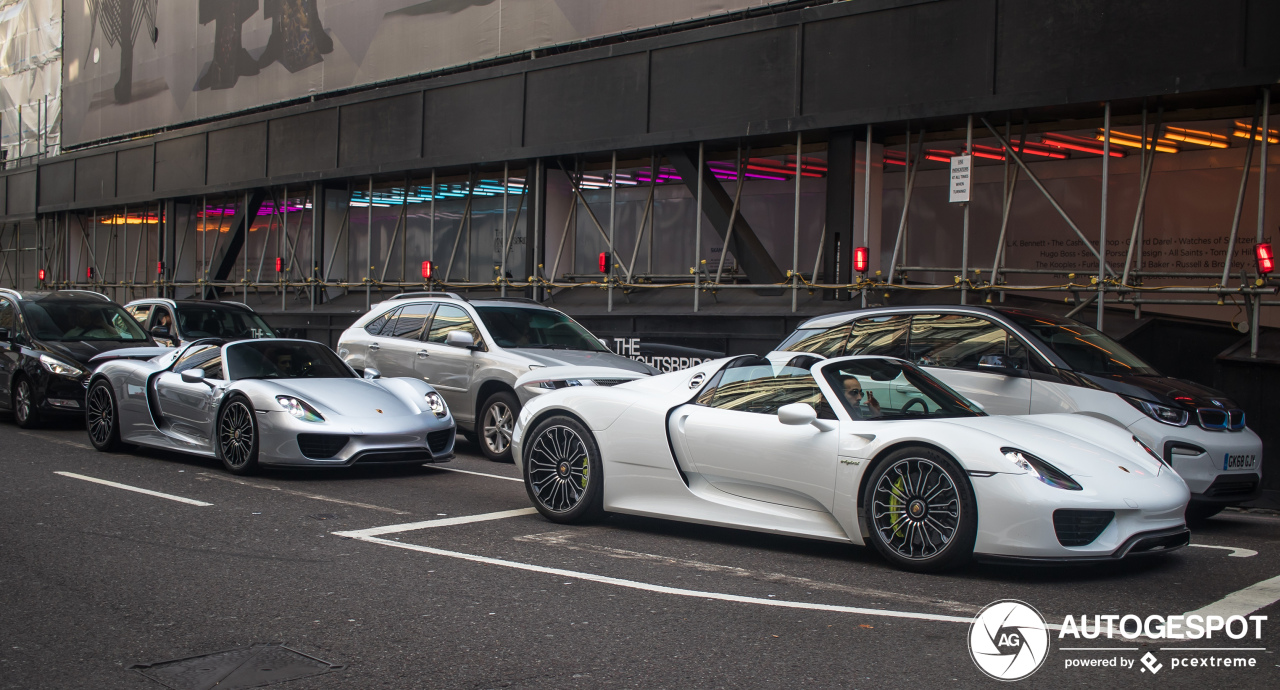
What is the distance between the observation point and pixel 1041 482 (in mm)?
5434

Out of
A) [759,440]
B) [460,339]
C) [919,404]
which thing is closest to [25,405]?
[460,339]

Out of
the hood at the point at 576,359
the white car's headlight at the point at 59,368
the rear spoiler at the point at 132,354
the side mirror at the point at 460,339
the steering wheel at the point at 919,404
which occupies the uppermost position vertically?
the side mirror at the point at 460,339

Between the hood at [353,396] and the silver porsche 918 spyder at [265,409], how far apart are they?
1cm

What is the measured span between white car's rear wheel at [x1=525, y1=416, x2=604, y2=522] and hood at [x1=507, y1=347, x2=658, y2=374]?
3.15m

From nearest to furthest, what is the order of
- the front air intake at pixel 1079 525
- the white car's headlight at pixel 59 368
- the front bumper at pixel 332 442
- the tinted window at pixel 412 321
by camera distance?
the front air intake at pixel 1079 525, the front bumper at pixel 332 442, the tinted window at pixel 412 321, the white car's headlight at pixel 59 368

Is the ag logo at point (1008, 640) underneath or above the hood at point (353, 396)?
underneath

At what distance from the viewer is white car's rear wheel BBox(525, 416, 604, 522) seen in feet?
23.2

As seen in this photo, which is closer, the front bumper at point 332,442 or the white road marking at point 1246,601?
the white road marking at point 1246,601

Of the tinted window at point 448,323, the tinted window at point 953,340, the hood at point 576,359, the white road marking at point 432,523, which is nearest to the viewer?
the white road marking at point 432,523

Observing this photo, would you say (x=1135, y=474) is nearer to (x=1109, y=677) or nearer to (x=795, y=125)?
(x=1109, y=677)

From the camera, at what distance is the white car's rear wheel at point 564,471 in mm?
7074

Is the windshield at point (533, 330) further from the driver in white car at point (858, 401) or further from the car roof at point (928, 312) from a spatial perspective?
the driver in white car at point (858, 401)

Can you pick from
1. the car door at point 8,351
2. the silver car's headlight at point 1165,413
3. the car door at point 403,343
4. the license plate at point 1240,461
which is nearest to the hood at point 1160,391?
the silver car's headlight at point 1165,413

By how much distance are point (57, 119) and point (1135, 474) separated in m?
38.9
